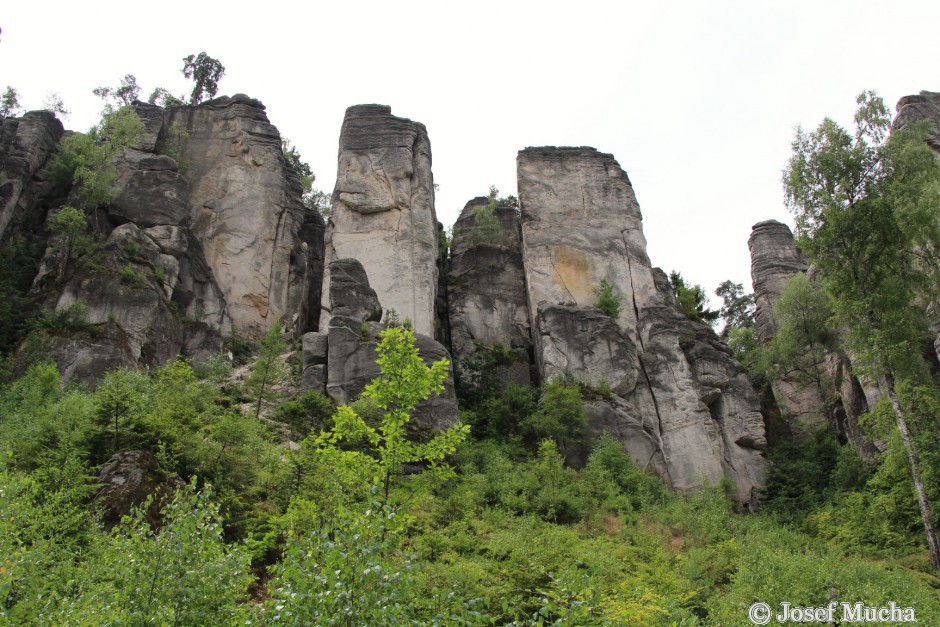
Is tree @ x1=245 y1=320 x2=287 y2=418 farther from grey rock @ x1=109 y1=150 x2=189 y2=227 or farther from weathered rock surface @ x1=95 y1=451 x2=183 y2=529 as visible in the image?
grey rock @ x1=109 y1=150 x2=189 y2=227

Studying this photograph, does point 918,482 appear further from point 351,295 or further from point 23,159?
point 23,159

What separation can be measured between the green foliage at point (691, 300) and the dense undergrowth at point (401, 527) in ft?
28.5

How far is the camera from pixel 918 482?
2014cm

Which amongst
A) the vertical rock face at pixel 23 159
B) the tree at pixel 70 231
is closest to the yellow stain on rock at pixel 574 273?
the tree at pixel 70 231

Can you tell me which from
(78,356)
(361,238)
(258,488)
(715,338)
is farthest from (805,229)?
(78,356)

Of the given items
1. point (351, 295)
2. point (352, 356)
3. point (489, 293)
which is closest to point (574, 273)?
point (489, 293)

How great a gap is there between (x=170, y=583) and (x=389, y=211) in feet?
102

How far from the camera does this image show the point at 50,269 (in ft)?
100

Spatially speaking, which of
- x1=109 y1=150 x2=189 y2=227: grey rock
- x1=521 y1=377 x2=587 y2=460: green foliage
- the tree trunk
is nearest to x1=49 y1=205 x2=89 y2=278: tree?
x1=109 y1=150 x2=189 y2=227: grey rock

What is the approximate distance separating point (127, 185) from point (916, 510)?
31663 millimetres

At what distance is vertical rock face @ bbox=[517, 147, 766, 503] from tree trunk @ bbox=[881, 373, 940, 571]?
9.69 metres

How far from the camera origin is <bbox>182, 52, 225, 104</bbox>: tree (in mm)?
46906

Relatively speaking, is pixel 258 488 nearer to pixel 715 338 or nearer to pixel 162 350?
pixel 162 350

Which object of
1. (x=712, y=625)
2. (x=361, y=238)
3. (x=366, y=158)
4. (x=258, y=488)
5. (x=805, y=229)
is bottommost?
(x=712, y=625)
